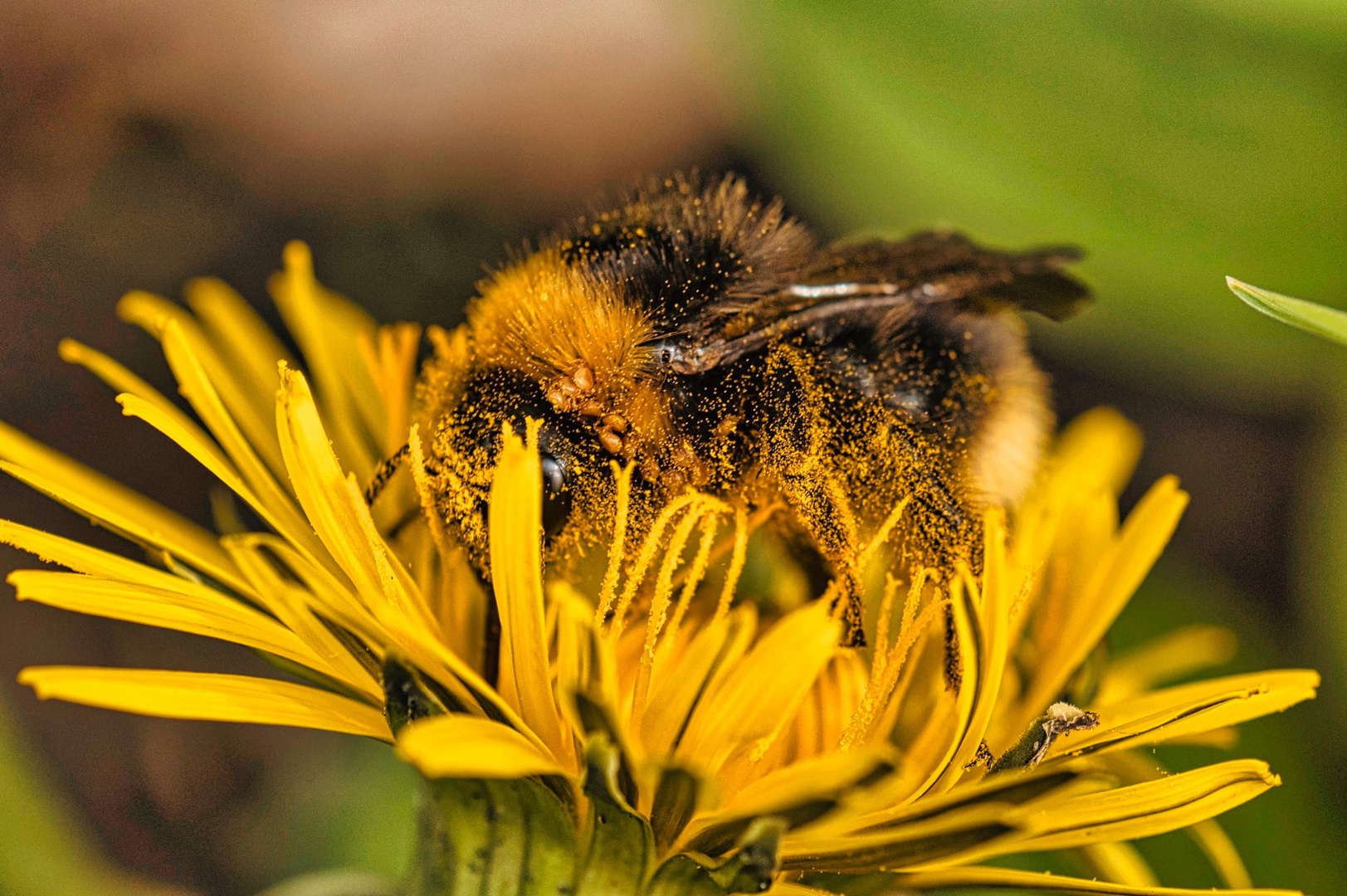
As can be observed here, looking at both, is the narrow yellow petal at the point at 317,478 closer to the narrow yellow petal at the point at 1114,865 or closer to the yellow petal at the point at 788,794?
the yellow petal at the point at 788,794

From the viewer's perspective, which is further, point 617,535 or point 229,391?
point 229,391

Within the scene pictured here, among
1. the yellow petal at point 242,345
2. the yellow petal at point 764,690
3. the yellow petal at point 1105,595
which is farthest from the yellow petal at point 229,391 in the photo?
the yellow petal at point 1105,595

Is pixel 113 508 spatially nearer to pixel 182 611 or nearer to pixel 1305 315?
pixel 182 611

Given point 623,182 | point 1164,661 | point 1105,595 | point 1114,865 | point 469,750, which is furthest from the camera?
point 623,182

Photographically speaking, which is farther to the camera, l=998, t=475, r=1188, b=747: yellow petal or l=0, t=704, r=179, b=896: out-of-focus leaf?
l=0, t=704, r=179, b=896: out-of-focus leaf

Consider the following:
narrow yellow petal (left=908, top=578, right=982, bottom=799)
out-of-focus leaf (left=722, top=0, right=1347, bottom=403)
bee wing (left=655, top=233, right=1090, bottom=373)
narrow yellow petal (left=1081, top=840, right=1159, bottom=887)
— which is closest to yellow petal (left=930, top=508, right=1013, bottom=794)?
narrow yellow petal (left=908, top=578, right=982, bottom=799)

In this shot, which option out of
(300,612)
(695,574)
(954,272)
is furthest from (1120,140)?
(300,612)

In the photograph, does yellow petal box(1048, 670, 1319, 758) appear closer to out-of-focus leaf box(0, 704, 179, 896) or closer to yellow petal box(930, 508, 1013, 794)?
yellow petal box(930, 508, 1013, 794)

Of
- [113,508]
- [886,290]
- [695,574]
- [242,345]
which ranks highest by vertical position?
[242,345]
